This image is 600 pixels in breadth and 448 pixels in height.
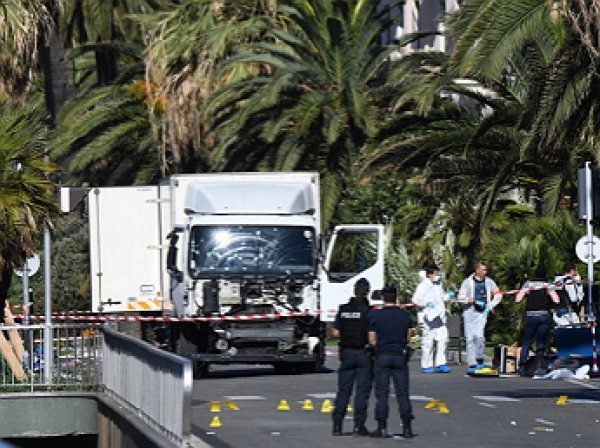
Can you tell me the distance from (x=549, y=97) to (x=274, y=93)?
1616 cm

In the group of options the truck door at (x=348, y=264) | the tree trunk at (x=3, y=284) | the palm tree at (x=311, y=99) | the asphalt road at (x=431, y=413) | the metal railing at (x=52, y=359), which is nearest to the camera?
the asphalt road at (x=431, y=413)

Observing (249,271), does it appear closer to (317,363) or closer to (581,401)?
(317,363)

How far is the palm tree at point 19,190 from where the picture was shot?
22.6 meters

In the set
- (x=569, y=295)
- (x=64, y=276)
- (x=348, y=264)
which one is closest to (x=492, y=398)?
(x=569, y=295)

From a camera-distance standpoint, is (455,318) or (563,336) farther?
(455,318)

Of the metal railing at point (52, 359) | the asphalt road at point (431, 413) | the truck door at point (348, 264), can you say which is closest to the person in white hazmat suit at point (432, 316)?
the asphalt road at point (431, 413)

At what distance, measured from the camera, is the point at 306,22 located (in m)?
38.9

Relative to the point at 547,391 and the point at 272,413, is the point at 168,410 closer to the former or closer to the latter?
the point at 272,413

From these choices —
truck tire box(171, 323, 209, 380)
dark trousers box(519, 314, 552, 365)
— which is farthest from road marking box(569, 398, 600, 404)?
truck tire box(171, 323, 209, 380)

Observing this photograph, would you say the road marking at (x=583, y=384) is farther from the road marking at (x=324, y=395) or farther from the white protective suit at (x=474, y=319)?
the road marking at (x=324, y=395)

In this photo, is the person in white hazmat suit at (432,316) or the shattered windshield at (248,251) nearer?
the shattered windshield at (248,251)

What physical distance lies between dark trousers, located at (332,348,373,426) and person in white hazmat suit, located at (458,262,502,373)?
32.3 ft

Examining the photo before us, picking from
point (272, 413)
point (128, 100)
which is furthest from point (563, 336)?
point (128, 100)

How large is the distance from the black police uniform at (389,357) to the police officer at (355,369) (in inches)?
4.1
